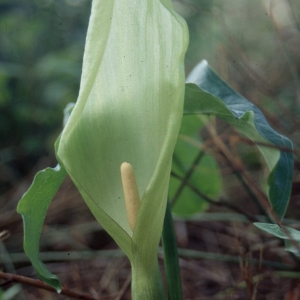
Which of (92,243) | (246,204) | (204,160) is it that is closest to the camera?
(204,160)

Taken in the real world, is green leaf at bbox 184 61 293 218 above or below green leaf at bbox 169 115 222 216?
above

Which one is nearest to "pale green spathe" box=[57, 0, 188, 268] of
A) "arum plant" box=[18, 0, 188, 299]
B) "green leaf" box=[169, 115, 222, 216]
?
"arum plant" box=[18, 0, 188, 299]

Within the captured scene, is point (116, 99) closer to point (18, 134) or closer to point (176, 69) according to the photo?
point (176, 69)

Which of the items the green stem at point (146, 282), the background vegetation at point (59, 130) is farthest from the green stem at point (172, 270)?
the background vegetation at point (59, 130)

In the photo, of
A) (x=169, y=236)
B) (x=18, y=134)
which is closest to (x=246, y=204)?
(x=18, y=134)

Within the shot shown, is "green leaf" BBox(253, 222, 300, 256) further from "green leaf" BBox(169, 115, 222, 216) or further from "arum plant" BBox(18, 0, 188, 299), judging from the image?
"green leaf" BBox(169, 115, 222, 216)

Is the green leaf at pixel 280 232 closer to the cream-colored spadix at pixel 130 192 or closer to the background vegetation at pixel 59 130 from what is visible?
the cream-colored spadix at pixel 130 192
